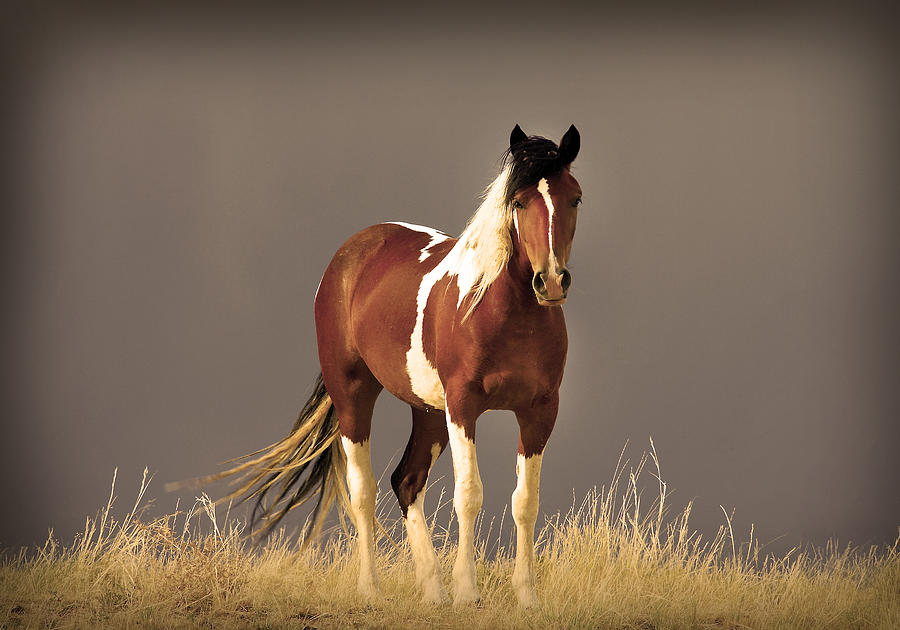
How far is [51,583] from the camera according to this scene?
5.57 m

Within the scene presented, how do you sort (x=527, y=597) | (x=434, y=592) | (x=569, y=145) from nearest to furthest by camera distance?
(x=569, y=145)
(x=527, y=597)
(x=434, y=592)

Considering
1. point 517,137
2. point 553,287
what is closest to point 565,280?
point 553,287

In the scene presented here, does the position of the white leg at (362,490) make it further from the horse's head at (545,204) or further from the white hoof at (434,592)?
the horse's head at (545,204)

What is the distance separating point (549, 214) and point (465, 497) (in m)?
1.21

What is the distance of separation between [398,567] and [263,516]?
0.77m

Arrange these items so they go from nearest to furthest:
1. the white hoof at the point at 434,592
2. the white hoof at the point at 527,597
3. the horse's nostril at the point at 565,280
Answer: the horse's nostril at the point at 565,280 < the white hoof at the point at 527,597 < the white hoof at the point at 434,592

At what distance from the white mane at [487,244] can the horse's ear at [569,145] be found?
8.4 inches

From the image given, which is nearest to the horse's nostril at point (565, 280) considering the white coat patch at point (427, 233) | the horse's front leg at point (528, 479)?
the horse's front leg at point (528, 479)

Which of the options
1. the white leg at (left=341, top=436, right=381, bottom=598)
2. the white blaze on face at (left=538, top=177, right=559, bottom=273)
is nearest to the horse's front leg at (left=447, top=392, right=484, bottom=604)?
the white blaze on face at (left=538, top=177, right=559, bottom=273)

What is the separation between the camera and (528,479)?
4.86m

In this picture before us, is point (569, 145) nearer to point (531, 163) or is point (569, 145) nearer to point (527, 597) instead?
point (531, 163)

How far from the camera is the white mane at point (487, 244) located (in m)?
4.72

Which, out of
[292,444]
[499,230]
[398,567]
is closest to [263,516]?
[292,444]

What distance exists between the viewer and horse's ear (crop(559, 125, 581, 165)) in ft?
15.2
